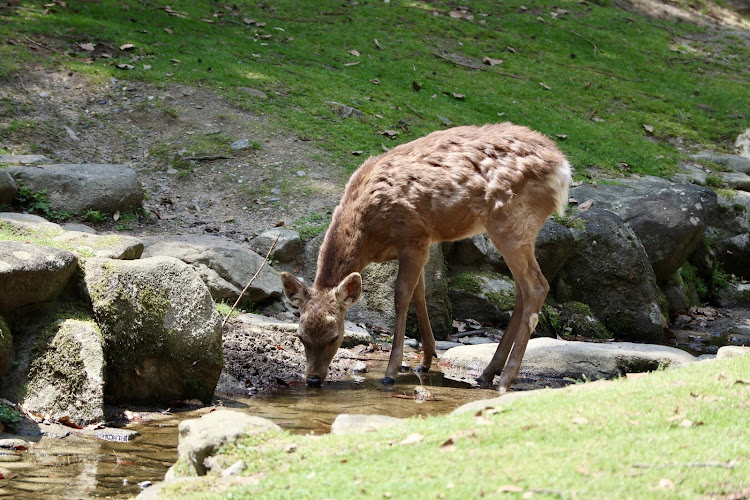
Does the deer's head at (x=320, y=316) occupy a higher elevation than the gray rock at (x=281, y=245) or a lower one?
higher

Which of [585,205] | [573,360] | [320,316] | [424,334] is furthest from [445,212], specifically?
[585,205]

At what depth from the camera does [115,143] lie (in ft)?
45.3

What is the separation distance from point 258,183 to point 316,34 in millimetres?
7477

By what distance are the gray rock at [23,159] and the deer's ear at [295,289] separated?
5371 mm

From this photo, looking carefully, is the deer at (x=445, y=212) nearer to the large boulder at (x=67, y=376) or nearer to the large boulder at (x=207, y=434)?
the large boulder at (x=67, y=376)

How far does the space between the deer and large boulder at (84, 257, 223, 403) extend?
1.44 m

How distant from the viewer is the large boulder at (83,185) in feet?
36.5

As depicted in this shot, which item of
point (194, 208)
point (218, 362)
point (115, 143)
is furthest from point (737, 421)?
point (115, 143)

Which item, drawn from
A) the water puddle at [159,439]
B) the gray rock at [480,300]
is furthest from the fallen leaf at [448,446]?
the gray rock at [480,300]

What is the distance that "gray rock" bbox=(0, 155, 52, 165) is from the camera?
11.7 m

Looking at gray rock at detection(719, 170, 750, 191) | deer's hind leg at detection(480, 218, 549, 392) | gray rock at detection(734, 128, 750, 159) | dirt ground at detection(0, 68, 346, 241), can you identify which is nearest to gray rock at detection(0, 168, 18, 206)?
dirt ground at detection(0, 68, 346, 241)

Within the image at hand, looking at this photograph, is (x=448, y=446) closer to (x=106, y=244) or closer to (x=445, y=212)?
(x=445, y=212)

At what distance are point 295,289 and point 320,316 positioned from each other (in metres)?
0.40

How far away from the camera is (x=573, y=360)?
29.4ft
